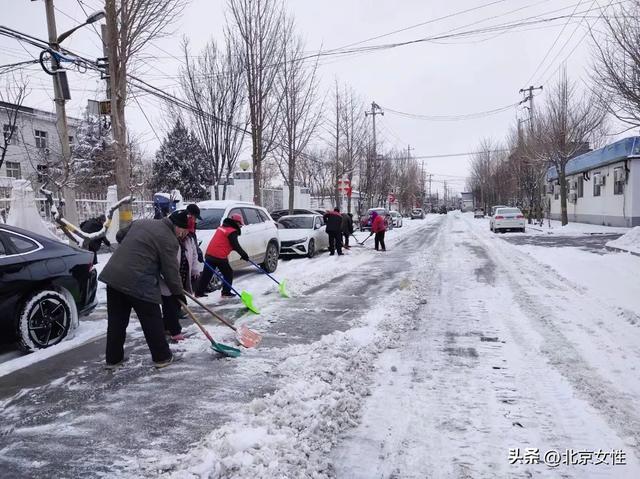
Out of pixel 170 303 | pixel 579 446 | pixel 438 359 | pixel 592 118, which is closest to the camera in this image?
pixel 579 446

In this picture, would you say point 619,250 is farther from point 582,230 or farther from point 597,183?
point 597,183

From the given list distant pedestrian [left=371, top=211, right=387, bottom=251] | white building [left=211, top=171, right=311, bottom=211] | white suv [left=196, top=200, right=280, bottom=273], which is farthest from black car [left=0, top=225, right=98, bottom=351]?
white building [left=211, top=171, right=311, bottom=211]

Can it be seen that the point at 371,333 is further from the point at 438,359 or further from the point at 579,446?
the point at 579,446

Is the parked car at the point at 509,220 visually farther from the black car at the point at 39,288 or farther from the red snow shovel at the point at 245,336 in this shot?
the black car at the point at 39,288

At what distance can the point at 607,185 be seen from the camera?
27484 mm

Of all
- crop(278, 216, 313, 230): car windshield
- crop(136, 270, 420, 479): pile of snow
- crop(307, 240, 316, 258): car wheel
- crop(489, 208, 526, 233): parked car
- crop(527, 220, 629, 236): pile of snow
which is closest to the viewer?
crop(136, 270, 420, 479): pile of snow

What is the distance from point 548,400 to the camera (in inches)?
150

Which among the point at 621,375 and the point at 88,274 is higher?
the point at 88,274

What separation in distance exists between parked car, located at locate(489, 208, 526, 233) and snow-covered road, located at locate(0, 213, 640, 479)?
21.5m

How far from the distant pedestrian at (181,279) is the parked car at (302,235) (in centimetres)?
758

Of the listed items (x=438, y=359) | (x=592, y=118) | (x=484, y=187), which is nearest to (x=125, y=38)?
(x=438, y=359)

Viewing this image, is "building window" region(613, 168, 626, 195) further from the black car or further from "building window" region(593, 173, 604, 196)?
the black car

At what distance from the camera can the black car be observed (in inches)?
197

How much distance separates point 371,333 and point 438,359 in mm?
1020
